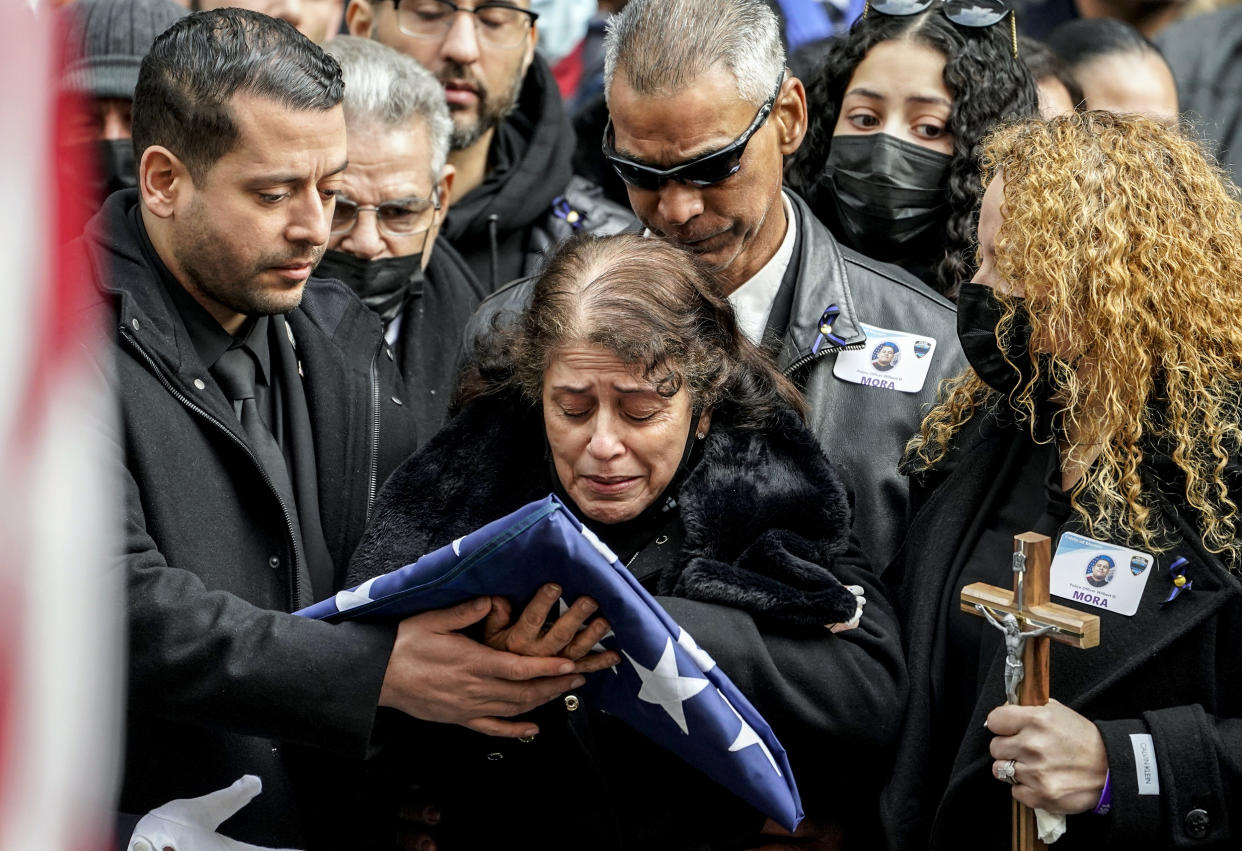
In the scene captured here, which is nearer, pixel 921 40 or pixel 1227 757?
pixel 1227 757

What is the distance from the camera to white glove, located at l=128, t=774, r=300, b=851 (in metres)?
2.85

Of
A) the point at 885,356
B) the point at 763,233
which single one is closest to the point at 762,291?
the point at 763,233

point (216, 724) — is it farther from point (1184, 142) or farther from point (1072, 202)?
point (1184, 142)

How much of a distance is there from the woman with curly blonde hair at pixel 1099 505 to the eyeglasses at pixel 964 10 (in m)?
1.15

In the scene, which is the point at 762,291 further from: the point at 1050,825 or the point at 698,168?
the point at 1050,825

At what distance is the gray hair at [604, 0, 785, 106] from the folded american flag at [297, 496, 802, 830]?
1.45 m

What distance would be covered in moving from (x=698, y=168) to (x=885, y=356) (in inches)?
25.7

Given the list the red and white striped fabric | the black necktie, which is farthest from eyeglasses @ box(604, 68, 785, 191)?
the red and white striped fabric

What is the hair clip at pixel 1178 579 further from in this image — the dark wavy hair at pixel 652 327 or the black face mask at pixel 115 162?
the black face mask at pixel 115 162

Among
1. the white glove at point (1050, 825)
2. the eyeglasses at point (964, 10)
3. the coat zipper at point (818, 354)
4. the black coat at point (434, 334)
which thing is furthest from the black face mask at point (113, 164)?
the white glove at point (1050, 825)

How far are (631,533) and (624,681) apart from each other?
1.51 ft

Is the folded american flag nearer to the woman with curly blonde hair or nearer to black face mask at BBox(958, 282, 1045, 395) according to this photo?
the woman with curly blonde hair

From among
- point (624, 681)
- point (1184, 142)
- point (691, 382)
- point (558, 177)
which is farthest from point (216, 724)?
point (558, 177)

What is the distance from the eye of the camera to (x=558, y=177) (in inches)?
200
